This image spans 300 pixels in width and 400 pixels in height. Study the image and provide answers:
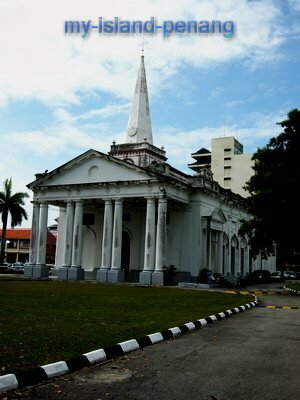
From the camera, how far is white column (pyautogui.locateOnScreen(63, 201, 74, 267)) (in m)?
39.4

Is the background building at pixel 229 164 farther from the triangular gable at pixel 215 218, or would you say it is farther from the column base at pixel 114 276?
the column base at pixel 114 276

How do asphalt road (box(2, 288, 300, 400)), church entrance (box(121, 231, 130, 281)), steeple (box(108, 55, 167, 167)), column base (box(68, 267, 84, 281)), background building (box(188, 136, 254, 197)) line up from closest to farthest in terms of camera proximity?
asphalt road (box(2, 288, 300, 400)), column base (box(68, 267, 84, 281)), steeple (box(108, 55, 167, 167)), church entrance (box(121, 231, 130, 281)), background building (box(188, 136, 254, 197))

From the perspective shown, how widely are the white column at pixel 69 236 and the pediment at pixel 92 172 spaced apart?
2137 mm

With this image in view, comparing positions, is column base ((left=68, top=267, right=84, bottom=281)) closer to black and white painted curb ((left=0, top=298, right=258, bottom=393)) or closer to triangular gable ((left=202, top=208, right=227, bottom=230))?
triangular gable ((left=202, top=208, right=227, bottom=230))

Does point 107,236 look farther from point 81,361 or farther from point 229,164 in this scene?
point 229,164

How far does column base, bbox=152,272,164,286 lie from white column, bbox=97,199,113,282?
4.18m

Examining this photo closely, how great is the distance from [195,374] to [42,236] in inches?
1400

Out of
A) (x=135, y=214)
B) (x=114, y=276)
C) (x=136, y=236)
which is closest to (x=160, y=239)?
(x=114, y=276)

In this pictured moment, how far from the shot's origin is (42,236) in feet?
133

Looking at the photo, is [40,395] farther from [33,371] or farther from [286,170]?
[286,170]

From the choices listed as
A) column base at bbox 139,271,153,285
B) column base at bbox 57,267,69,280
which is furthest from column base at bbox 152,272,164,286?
column base at bbox 57,267,69,280

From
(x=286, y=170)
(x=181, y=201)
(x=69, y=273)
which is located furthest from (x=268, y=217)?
(x=69, y=273)

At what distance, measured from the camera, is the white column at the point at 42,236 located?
1592 inches

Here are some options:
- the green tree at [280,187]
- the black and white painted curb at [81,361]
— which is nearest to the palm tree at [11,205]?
the green tree at [280,187]
